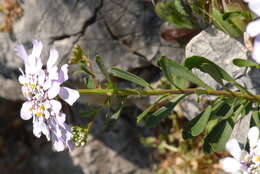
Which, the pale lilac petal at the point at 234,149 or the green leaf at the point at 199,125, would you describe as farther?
the green leaf at the point at 199,125

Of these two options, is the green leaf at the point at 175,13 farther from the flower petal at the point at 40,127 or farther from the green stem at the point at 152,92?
the flower petal at the point at 40,127

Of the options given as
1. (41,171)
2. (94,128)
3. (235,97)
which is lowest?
(41,171)

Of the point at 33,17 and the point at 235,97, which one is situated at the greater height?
the point at 33,17

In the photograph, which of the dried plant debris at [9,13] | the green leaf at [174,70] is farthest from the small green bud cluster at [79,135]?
the dried plant debris at [9,13]

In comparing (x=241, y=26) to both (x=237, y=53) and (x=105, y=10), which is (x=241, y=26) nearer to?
(x=237, y=53)

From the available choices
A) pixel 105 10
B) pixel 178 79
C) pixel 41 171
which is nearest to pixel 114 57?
pixel 105 10

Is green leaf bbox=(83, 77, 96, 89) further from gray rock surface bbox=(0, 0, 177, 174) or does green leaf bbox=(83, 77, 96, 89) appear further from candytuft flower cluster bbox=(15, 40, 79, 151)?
gray rock surface bbox=(0, 0, 177, 174)

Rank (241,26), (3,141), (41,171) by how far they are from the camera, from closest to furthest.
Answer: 1. (241,26)
2. (41,171)
3. (3,141)
